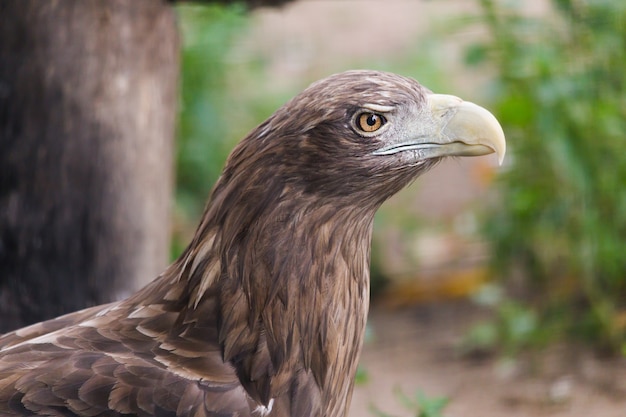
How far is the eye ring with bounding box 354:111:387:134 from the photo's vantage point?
2951mm

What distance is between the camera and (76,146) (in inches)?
161

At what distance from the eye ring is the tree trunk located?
145 centimetres

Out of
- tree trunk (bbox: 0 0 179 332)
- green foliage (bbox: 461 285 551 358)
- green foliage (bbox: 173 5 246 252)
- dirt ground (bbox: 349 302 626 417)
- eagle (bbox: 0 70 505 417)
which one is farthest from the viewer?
green foliage (bbox: 173 5 246 252)

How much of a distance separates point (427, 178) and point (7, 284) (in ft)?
12.2

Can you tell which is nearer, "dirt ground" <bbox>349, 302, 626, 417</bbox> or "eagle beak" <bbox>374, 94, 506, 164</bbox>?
"eagle beak" <bbox>374, 94, 506, 164</bbox>

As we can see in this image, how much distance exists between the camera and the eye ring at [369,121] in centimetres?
295

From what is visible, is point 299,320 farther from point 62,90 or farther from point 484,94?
point 484,94

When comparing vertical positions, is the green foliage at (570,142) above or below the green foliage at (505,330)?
above

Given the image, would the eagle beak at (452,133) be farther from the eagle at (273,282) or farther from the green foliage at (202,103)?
the green foliage at (202,103)

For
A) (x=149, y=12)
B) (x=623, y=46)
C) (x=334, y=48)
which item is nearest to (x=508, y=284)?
(x=623, y=46)

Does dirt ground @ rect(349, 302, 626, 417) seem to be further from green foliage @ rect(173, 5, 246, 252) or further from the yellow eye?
the yellow eye

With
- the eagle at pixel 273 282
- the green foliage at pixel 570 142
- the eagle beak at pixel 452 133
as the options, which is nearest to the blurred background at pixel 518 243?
the green foliage at pixel 570 142

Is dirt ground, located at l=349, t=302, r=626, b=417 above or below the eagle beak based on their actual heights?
below

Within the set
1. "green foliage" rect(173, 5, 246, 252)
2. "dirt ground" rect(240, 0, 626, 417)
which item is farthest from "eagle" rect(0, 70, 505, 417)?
"green foliage" rect(173, 5, 246, 252)
